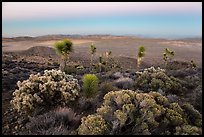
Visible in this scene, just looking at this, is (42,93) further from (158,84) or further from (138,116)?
(158,84)

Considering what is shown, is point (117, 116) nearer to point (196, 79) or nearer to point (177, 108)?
point (177, 108)

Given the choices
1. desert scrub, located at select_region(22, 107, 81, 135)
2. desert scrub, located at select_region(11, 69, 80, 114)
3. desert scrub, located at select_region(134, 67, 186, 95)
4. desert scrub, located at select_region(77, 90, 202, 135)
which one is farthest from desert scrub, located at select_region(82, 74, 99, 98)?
desert scrub, located at select_region(134, 67, 186, 95)

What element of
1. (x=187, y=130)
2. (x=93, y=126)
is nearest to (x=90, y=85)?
(x=93, y=126)

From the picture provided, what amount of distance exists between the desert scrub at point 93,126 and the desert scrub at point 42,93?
2.24 m

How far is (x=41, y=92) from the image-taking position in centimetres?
926

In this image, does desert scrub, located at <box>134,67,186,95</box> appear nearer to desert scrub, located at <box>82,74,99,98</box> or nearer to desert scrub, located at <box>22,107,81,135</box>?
desert scrub, located at <box>82,74,99,98</box>

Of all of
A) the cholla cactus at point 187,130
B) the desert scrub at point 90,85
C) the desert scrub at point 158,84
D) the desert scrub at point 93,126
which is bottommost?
the desert scrub at point 158,84

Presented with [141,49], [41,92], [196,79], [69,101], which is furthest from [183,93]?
[141,49]

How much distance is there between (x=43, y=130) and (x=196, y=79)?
8.10 m

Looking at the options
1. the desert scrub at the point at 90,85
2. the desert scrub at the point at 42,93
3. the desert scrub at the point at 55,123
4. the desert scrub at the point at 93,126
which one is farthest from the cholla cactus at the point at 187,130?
the desert scrub at the point at 42,93

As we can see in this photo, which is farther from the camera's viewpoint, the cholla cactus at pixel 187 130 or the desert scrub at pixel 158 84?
the desert scrub at pixel 158 84

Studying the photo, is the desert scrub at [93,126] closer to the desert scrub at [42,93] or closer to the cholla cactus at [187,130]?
the cholla cactus at [187,130]

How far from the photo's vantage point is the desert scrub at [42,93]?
8.78 m

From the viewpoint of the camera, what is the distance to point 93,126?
6824 mm
